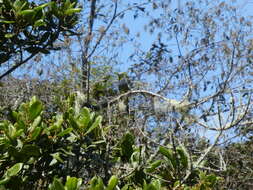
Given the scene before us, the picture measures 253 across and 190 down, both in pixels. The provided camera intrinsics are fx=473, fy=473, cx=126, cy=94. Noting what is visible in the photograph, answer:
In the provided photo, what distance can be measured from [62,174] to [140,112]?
2313 mm

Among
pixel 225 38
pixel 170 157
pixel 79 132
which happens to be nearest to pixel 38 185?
pixel 79 132

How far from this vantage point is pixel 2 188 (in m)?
3.67

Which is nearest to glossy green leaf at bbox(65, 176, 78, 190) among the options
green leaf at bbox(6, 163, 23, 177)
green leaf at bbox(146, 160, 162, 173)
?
green leaf at bbox(6, 163, 23, 177)

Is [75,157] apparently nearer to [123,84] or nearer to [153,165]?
[153,165]

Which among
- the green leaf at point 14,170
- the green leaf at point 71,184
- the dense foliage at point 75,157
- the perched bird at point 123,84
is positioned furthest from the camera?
the perched bird at point 123,84

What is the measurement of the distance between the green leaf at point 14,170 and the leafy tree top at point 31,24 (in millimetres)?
1384

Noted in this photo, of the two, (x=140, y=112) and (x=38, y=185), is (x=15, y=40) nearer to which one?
(x=38, y=185)

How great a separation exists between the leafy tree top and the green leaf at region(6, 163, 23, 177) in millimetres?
1384

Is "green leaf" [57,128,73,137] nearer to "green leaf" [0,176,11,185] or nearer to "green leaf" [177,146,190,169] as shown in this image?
"green leaf" [0,176,11,185]

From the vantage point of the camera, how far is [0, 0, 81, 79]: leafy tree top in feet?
15.3

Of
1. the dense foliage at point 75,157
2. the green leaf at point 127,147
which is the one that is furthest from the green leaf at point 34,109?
the green leaf at point 127,147

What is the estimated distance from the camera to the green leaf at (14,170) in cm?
371

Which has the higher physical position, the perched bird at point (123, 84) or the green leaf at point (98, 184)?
the perched bird at point (123, 84)

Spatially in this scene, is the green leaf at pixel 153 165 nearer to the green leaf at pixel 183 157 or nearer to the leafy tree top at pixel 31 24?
the green leaf at pixel 183 157
